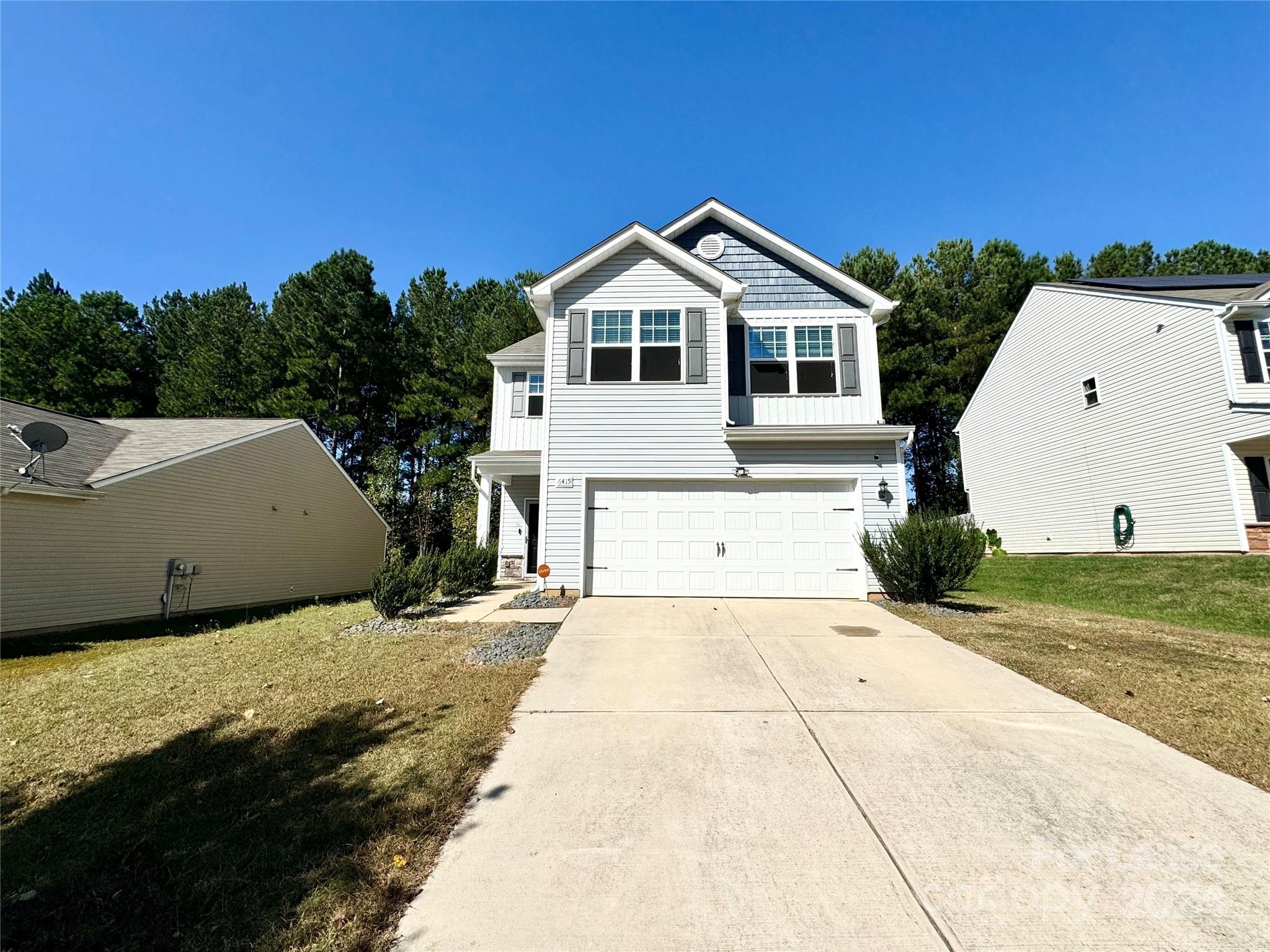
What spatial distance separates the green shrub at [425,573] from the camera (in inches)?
325

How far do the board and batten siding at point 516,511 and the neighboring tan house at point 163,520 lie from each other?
198 inches

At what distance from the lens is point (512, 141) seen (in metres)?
10.7

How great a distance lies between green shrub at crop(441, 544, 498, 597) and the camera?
10.4 m

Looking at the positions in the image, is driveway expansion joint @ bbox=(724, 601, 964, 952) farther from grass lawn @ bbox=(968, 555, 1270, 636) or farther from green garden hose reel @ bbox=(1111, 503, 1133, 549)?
green garden hose reel @ bbox=(1111, 503, 1133, 549)

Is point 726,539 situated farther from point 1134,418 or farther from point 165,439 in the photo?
point 1134,418

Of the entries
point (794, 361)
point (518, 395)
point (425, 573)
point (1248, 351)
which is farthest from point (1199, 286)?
point (425, 573)

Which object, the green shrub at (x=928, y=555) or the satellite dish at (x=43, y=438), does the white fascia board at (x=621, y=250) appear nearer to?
the green shrub at (x=928, y=555)

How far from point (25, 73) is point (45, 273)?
3733cm

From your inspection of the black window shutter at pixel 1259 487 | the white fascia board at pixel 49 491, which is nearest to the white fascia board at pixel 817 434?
the black window shutter at pixel 1259 487

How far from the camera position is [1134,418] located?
1495 centimetres

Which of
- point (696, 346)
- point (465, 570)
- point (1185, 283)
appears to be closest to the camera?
point (696, 346)

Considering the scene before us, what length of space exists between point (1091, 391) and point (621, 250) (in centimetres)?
1632

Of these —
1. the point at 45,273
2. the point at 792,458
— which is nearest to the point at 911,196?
the point at 792,458

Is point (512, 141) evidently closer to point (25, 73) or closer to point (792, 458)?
point (25, 73)
